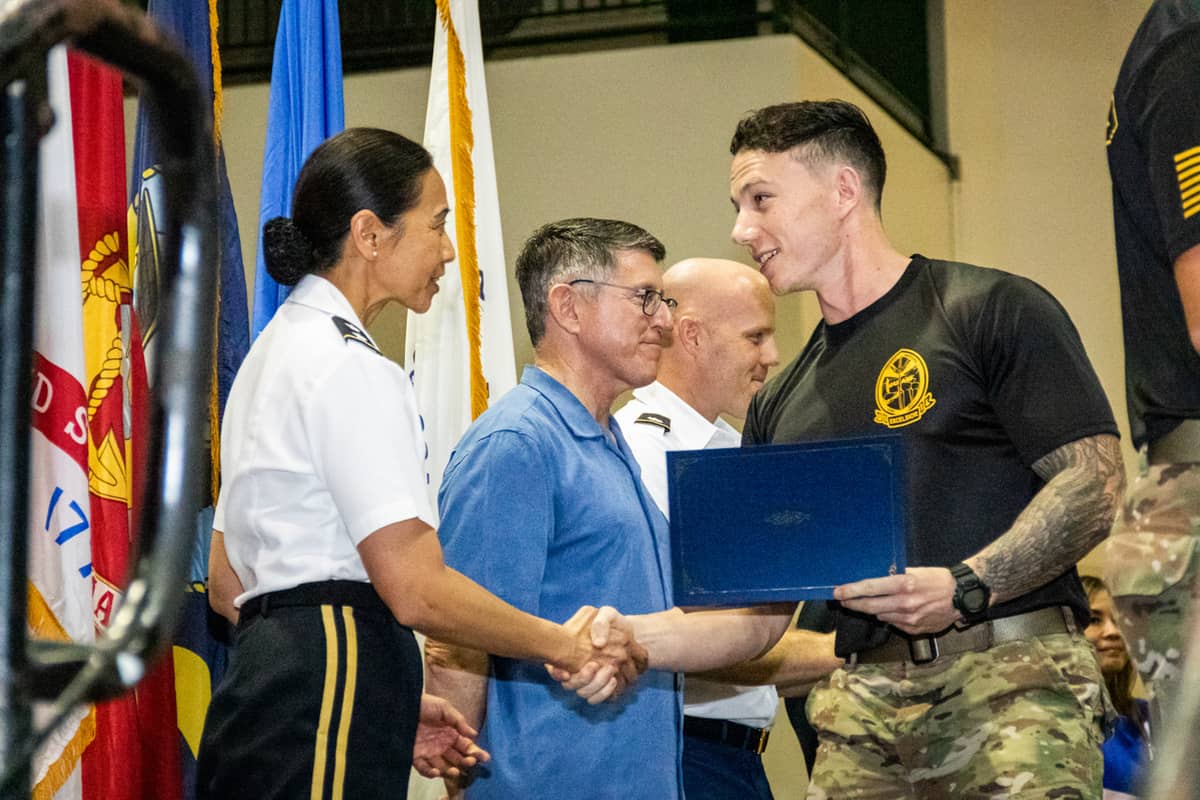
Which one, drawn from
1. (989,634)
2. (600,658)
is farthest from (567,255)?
(989,634)

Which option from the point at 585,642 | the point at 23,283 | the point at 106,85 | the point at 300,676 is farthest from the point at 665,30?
the point at 23,283

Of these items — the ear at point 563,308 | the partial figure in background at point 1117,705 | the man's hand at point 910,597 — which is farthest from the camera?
the partial figure in background at point 1117,705

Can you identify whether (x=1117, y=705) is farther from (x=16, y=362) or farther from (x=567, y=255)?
(x=16, y=362)

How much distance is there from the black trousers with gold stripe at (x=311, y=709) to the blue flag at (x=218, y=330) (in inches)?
40.2

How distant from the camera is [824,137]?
257 centimetres

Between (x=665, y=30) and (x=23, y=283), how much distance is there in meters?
5.27

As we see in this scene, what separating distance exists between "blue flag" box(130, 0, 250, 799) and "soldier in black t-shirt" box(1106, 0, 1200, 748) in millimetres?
1991

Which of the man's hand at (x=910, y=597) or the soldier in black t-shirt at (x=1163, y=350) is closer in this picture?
the soldier in black t-shirt at (x=1163, y=350)

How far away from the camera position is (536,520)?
2537mm

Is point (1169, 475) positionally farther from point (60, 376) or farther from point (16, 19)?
point (60, 376)

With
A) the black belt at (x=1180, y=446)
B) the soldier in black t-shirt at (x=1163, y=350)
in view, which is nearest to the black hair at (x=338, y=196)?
the soldier in black t-shirt at (x=1163, y=350)

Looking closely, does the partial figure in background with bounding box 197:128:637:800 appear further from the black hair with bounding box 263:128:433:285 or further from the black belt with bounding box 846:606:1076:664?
the black belt with bounding box 846:606:1076:664

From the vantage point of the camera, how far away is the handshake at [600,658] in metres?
2.43

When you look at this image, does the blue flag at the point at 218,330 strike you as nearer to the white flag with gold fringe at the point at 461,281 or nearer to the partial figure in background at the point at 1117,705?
the white flag with gold fringe at the point at 461,281
